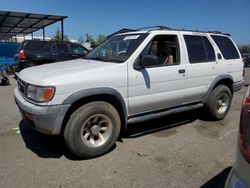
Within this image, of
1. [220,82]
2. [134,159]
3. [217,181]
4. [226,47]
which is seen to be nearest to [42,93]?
[134,159]

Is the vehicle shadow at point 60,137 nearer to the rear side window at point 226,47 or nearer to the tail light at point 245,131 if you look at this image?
the rear side window at point 226,47

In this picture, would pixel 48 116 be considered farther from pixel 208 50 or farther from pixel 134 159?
pixel 208 50

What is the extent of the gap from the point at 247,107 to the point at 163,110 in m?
3.10

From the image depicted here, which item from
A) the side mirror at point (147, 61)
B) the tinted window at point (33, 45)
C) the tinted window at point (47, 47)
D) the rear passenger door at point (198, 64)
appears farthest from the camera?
the tinted window at point (47, 47)

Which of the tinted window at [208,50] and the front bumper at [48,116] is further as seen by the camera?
the tinted window at [208,50]

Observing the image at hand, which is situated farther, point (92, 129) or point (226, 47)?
point (226, 47)

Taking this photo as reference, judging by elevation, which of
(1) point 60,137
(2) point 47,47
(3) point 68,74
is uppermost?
(2) point 47,47

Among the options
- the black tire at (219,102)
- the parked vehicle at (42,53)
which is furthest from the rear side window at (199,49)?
the parked vehicle at (42,53)

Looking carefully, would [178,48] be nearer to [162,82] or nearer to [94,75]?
[162,82]

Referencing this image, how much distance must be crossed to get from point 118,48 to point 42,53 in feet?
25.5

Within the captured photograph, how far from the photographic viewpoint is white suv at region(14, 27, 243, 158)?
362cm

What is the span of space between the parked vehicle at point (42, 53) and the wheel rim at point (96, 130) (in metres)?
8.26

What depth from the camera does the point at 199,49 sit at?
17.5ft

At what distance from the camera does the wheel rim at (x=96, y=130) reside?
389 cm
